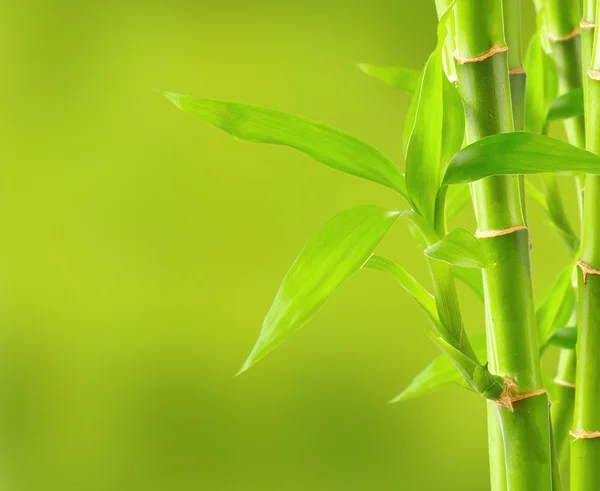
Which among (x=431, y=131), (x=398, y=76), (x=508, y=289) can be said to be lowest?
(x=508, y=289)

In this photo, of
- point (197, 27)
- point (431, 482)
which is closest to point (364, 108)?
point (197, 27)

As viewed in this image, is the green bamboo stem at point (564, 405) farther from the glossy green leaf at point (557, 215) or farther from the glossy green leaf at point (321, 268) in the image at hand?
the glossy green leaf at point (321, 268)

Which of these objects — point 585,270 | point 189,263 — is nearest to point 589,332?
point 585,270

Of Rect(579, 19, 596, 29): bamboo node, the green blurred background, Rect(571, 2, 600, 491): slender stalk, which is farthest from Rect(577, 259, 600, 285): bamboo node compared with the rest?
the green blurred background

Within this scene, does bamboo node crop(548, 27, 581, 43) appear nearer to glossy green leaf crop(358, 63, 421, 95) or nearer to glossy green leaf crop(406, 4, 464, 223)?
glossy green leaf crop(358, 63, 421, 95)

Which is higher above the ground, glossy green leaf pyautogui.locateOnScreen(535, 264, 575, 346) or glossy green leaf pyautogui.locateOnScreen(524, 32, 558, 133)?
glossy green leaf pyautogui.locateOnScreen(524, 32, 558, 133)

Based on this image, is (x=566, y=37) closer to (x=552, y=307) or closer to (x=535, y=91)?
(x=535, y=91)
